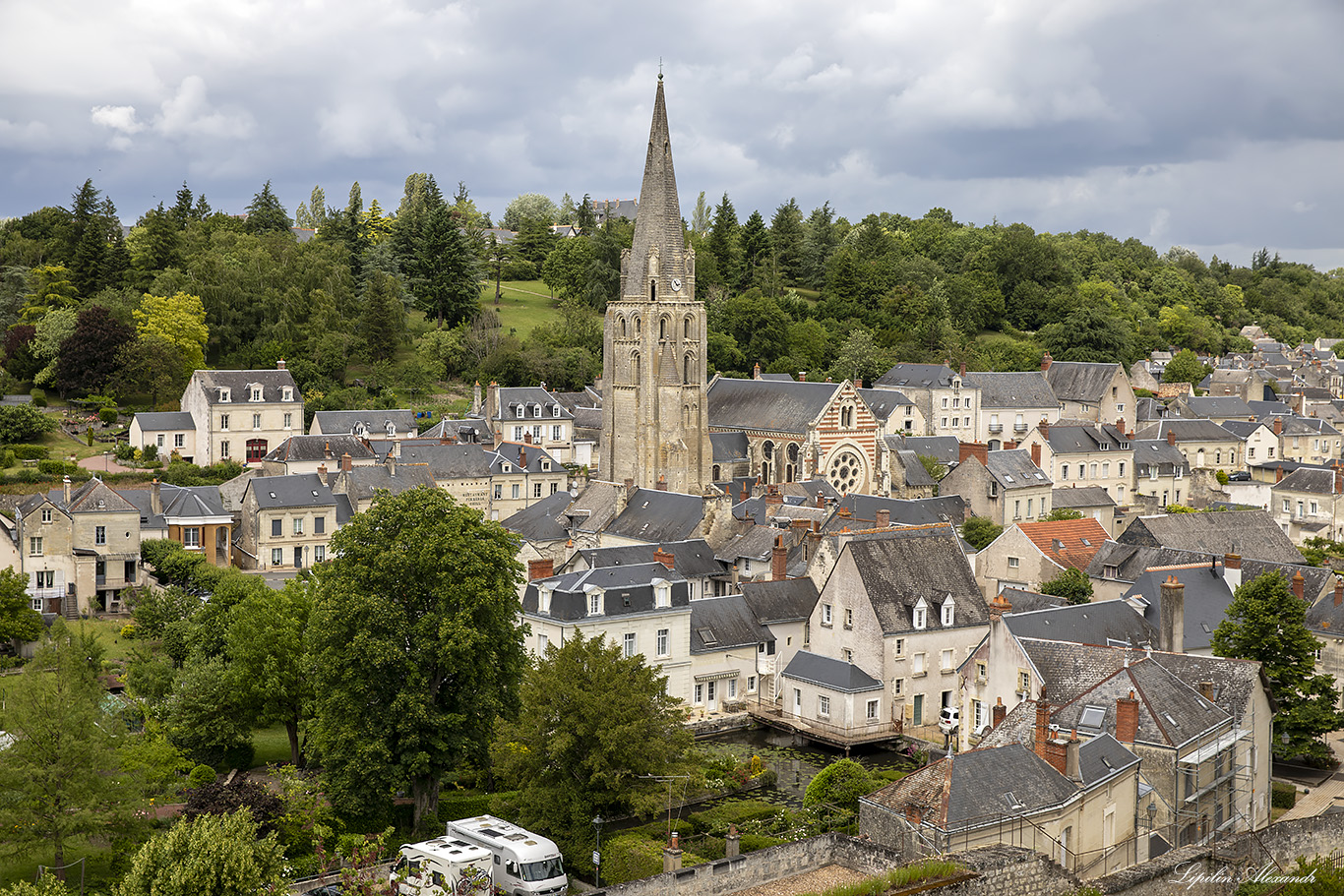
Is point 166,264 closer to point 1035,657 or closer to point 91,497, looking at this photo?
point 91,497

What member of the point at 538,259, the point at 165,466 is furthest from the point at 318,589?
the point at 538,259

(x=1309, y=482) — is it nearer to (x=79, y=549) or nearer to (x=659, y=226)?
(x=659, y=226)

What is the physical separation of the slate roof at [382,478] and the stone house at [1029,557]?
2772cm

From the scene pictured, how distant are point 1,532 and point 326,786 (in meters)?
26.7

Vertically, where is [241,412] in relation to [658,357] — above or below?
below

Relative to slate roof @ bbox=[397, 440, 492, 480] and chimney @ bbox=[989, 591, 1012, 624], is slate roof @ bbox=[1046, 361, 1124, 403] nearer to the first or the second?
slate roof @ bbox=[397, 440, 492, 480]

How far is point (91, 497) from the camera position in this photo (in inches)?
2175

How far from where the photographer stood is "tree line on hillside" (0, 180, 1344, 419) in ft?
282

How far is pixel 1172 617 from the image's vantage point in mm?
39906

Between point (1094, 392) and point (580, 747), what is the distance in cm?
7269

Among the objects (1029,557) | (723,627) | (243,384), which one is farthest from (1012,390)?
(723,627)

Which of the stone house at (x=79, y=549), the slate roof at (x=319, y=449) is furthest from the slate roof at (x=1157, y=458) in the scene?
the stone house at (x=79, y=549)

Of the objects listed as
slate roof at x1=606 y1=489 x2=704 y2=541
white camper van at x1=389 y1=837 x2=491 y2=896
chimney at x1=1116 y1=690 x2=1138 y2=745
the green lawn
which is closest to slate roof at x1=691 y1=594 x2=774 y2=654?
slate roof at x1=606 y1=489 x2=704 y2=541

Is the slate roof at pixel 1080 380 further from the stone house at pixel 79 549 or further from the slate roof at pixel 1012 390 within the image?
the stone house at pixel 79 549
